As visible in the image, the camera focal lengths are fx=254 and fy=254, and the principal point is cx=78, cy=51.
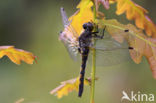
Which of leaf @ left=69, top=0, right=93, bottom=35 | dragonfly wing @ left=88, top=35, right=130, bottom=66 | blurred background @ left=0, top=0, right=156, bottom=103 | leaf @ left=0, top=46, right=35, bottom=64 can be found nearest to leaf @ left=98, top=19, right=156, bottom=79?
dragonfly wing @ left=88, top=35, right=130, bottom=66

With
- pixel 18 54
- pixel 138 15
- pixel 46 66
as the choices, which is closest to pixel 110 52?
pixel 138 15

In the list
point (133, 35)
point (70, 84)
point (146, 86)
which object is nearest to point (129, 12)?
point (133, 35)

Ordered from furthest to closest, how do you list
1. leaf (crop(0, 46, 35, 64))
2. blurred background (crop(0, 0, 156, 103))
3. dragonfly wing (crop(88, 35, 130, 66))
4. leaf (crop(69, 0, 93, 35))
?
1. blurred background (crop(0, 0, 156, 103))
2. leaf (crop(69, 0, 93, 35))
3. leaf (crop(0, 46, 35, 64))
4. dragonfly wing (crop(88, 35, 130, 66))

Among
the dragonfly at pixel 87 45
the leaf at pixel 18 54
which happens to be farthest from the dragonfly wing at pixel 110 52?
the leaf at pixel 18 54

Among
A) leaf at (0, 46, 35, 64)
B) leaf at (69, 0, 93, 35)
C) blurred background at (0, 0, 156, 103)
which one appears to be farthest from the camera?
blurred background at (0, 0, 156, 103)

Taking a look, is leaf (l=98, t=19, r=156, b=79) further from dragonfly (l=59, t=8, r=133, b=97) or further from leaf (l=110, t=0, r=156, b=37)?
leaf (l=110, t=0, r=156, b=37)

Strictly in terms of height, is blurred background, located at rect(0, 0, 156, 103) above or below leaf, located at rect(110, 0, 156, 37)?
below

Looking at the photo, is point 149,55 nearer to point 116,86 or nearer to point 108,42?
point 108,42
